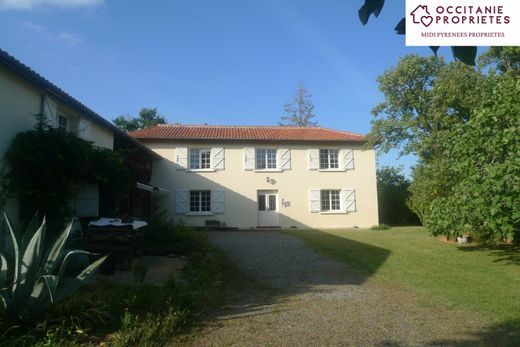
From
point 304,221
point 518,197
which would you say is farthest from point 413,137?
point 518,197

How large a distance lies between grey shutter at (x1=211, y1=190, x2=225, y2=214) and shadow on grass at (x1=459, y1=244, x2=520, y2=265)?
11.5 m

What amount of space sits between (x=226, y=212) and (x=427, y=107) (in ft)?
38.0

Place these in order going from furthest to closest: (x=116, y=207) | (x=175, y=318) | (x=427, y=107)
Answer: (x=427, y=107) < (x=116, y=207) < (x=175, y=318)

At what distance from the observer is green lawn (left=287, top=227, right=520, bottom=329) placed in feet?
21.3

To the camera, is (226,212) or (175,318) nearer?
(175,318)

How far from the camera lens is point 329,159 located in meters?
22.4

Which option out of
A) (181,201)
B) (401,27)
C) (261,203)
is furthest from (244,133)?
(401,27)

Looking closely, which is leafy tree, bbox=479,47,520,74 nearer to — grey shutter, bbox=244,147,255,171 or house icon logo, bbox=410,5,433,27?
grey shutter, bbox=244,147,255,171

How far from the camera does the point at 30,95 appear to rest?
378 inches

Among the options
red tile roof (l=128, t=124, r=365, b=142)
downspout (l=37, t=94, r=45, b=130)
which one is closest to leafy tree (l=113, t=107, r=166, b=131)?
red tile roof (l=128, t=124, r=365, b=142)

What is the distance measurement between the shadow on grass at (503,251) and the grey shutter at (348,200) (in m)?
8.18

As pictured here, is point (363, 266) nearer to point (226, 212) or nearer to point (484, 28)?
point (484, 28)

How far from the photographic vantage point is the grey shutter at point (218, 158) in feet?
70.5

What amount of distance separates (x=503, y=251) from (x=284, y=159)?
37.7 feet
